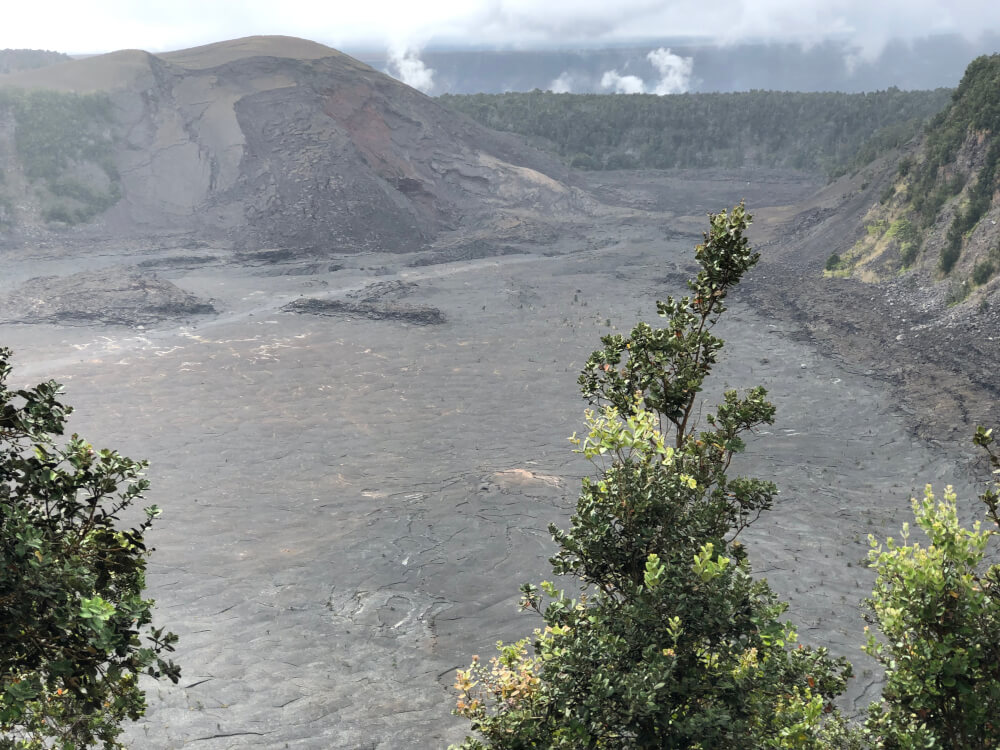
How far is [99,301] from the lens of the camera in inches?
1754

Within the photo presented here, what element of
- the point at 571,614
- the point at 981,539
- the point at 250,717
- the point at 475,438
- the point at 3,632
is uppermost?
the point at 981,539

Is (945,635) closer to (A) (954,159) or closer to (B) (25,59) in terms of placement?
(A) (954,159)

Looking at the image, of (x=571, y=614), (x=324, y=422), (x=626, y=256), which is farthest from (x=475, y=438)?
(x=626, y=256)

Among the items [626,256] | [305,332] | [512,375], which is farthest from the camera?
[626,256]

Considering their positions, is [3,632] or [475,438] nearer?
[3,632]

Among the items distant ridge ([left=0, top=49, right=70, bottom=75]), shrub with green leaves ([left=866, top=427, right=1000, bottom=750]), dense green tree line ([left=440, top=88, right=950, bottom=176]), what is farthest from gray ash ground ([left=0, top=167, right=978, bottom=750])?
distant ridge ([left=0, top=49, right=70, bottom=75])

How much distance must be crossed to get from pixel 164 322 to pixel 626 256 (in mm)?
32769

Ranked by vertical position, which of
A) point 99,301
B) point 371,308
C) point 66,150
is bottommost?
point 371,308

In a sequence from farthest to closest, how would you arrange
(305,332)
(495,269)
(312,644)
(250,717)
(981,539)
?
(495,269) < (305,332) < (312,644) < (250,717) < (981,539)

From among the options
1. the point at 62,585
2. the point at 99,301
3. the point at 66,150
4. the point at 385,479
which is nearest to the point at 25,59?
the point at 66,150

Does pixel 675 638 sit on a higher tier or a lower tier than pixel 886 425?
higher

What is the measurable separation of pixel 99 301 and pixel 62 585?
144ft

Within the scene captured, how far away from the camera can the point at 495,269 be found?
55969mm

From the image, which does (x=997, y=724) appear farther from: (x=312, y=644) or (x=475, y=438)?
(x=475, y=438)
